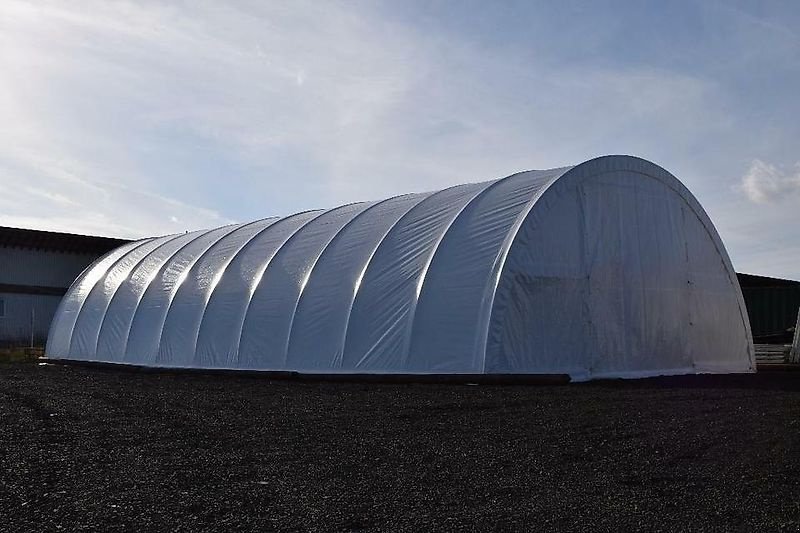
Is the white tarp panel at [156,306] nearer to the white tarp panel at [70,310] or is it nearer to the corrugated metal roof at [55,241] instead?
the white tarp panel at [70,310]

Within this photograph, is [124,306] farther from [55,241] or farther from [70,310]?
[55,241]

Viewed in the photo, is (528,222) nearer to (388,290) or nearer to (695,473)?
(388,290)

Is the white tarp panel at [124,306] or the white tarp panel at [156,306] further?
the white tarp panel at [124,306]

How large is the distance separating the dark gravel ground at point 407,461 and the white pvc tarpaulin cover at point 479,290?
274cm

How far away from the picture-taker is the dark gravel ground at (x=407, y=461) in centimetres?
625

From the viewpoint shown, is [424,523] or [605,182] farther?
[605,182]

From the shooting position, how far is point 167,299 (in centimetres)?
2459

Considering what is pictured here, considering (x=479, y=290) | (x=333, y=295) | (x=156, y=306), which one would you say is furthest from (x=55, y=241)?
(x=479, y=290)

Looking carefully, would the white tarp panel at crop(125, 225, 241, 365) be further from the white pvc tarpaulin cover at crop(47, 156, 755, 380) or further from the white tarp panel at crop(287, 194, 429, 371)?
the white tarp panel at crop(287, 194, 429, 371)

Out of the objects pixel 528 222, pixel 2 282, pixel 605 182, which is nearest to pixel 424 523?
pixel 528 222

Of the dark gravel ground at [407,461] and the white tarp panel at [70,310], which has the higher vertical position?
the white tarp panel at [70,310]

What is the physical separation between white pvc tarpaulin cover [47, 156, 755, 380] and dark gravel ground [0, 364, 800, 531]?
274 cm

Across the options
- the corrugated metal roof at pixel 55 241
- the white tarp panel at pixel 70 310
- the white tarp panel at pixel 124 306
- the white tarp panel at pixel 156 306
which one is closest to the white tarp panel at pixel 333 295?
the white tarp panel at pixel 156 306

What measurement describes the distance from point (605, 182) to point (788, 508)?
565 inches
